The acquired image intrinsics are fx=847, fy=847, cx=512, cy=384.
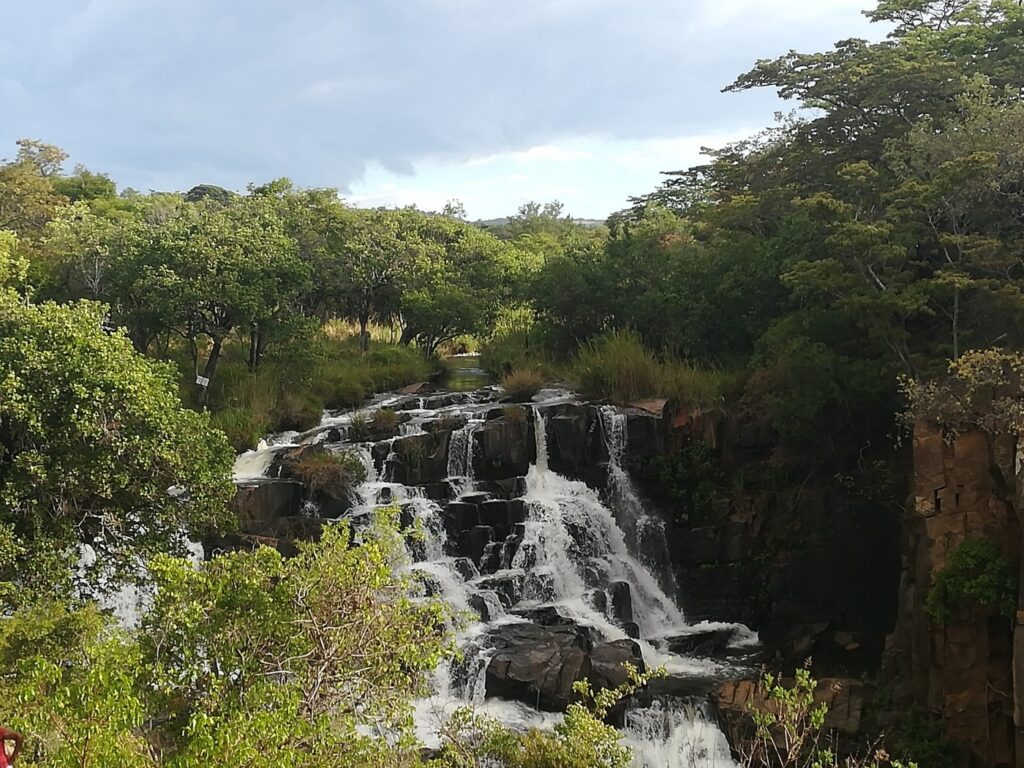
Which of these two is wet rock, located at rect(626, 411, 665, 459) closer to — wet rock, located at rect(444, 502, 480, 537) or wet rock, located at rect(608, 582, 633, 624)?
wet rock, located at rect(608, 582, 633, 624)

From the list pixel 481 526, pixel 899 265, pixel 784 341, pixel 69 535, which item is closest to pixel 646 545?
pixel 481 526

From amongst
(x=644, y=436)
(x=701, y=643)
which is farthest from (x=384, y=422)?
(x=701, y=643)

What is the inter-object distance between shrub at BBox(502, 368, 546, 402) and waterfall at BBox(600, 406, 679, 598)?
3139mm

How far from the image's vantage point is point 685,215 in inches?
1131

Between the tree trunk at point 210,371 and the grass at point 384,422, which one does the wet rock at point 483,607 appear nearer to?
the grass at point 384,422

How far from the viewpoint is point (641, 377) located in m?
19.1

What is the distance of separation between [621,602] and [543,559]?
1624mm

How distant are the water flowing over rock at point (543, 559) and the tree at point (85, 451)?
3359mm

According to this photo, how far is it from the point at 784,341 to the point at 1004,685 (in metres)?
7.23

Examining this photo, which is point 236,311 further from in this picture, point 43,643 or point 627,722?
point 627,722

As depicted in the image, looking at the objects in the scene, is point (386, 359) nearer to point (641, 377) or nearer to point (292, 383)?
point (292, 383)

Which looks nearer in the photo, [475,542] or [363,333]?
[475,542]

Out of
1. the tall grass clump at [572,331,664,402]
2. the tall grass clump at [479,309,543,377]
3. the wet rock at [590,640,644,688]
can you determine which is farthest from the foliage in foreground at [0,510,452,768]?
the tall grass clump at [479,309,543,377]

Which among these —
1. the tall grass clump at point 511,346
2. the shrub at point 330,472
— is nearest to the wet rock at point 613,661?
the shrub at point 330,472
